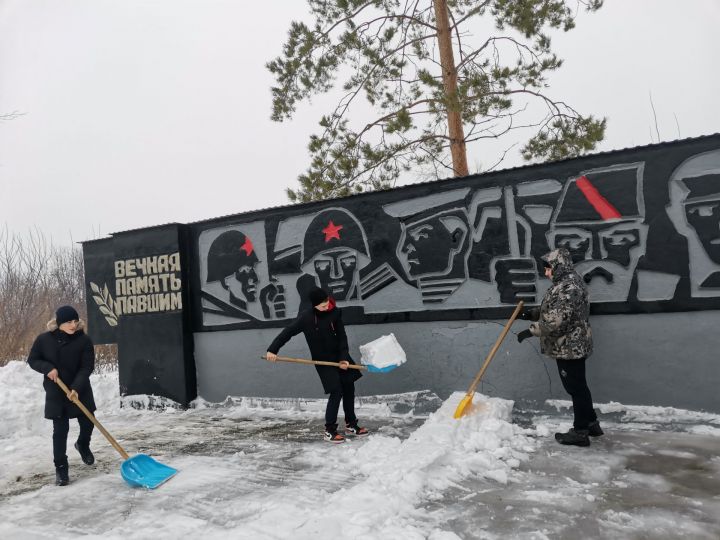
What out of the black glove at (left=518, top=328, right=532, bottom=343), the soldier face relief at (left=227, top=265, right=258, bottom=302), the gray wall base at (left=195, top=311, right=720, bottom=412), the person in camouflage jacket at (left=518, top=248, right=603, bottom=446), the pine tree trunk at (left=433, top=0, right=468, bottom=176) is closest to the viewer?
the person in camouflage jacket at (left=518, top=248, right=603, bottom=446)

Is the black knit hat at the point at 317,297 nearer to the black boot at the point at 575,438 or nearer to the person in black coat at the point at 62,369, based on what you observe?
the person in black coat at the point at 62,369

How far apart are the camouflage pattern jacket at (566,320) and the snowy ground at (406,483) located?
89 cm

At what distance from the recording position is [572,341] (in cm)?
484

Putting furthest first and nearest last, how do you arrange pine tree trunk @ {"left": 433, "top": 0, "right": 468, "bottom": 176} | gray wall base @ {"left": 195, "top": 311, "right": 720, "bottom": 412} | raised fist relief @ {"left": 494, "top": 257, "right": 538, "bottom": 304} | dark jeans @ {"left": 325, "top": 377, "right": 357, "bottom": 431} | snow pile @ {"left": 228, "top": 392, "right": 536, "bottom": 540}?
pine tree trunk @ {"left": 433, "top": 0, "right": 468, "bottom": 176} < raised fist relief @ {"left": 494, "top": 257, "right": 538, "bottom": 304} < dark jeans @ {"left": 325, "top": 377, "right": 357, "bottom": 431} < gray wall base @ {"left": 195, "top": 311, "right": 720, "bottom": 412} < snow pile @ {"left": 228, "top": 392, "right": 536, "bottom": 540}

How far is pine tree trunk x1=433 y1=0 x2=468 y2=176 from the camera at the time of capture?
1142 cm

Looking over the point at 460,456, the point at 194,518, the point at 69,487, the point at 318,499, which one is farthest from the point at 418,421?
the point at 69,487

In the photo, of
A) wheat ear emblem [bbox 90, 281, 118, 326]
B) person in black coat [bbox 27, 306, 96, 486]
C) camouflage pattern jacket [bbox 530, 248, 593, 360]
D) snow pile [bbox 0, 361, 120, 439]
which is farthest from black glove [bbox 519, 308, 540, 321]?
wheat ear emblem [bbox 90, 281, 118, 326]

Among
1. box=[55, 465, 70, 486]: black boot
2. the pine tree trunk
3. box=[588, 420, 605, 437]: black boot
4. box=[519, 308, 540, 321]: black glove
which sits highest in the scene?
the pine tree trunk

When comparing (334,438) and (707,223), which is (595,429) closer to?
(707,223)

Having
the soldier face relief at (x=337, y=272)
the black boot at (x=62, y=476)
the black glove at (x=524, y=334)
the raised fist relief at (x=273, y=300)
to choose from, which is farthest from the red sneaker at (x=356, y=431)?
the black boot at (x=62, y=476)

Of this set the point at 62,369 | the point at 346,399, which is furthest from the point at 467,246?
the point at 62,369

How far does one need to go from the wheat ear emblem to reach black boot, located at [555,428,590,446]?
311 inches

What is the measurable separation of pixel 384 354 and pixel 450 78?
7912mm

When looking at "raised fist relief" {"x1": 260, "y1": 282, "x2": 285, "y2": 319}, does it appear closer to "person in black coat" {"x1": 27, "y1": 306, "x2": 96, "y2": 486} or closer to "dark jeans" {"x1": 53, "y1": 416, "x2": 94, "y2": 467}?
"person in black coat" {"x1": 27, "y1": 306, "x2": 96, "y2": 486}
